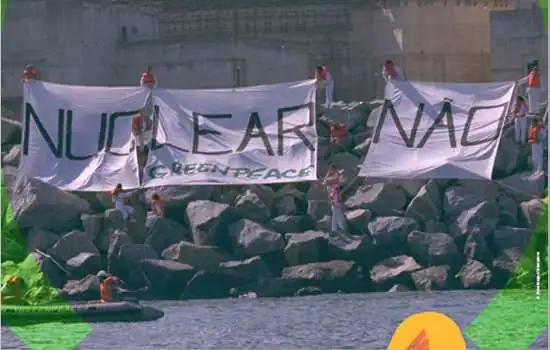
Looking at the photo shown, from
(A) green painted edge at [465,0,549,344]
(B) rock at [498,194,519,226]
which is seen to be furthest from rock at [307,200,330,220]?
(A) green painted edge at [465,0,549,344]

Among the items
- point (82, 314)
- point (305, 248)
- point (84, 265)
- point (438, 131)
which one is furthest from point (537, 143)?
point (82, 314)

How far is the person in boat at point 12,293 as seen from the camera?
43188mm

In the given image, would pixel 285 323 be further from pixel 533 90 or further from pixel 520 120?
pixel 533 90

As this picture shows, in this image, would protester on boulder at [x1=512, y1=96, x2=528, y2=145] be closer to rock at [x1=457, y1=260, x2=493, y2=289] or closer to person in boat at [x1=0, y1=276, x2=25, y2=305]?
rock at [x1=457, y1=260, x2=493, y2=289]

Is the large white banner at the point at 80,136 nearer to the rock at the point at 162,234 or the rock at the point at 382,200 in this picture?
the rock at the point at 162,234

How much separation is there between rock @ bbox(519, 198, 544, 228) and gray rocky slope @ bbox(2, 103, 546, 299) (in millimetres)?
27

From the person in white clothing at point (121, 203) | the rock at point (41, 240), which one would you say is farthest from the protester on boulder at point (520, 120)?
the rock at point (41, 240)

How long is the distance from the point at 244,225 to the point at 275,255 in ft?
3.01

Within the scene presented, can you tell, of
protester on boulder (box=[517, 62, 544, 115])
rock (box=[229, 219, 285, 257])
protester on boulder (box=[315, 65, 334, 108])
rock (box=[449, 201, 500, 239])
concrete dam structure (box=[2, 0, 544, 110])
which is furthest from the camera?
concrete dam structure (box=[2, 0, 544, 110])

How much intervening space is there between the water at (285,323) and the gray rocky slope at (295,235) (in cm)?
90

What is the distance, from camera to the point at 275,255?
157 ft

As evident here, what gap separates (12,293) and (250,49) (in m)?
14.4

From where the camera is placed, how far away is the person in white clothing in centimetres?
4951

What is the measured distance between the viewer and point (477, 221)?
4809cm
